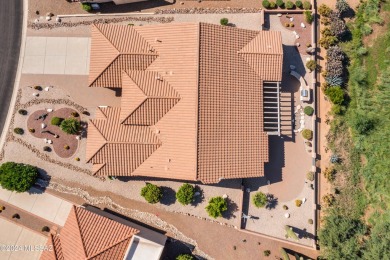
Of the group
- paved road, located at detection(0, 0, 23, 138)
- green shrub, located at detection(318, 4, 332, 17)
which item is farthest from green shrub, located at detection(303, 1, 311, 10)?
paved road, located at detection(0, 0, 23, 138)

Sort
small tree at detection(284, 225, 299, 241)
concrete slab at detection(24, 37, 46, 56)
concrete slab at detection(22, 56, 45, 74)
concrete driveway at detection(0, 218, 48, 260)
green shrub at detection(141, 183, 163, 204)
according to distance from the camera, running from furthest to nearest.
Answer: concrete slab at detection(24, 37, 46, 56) → concrete slab at detection(22, 56, 45, 74) → concrete driveway at detection(0, 218, 48, 260) → small tree at detection(284, 225, 299, 241) → green shrub at detection(141, 183, 163, 204)

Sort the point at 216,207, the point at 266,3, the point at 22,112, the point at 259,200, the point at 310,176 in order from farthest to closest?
the point at 266,3, the point at 22,112, the point at 310,176, the point at 259,200, the point at 216,207

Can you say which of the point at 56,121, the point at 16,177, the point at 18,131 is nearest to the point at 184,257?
the point at 16,177

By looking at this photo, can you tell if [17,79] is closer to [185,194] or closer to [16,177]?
[16,177]

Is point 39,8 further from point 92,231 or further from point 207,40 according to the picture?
point 92,231

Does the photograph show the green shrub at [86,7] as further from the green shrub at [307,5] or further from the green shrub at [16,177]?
the green shrub at [307,5]

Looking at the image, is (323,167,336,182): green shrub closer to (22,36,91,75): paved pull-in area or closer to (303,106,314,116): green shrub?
(303,106,314,116): green shrub
